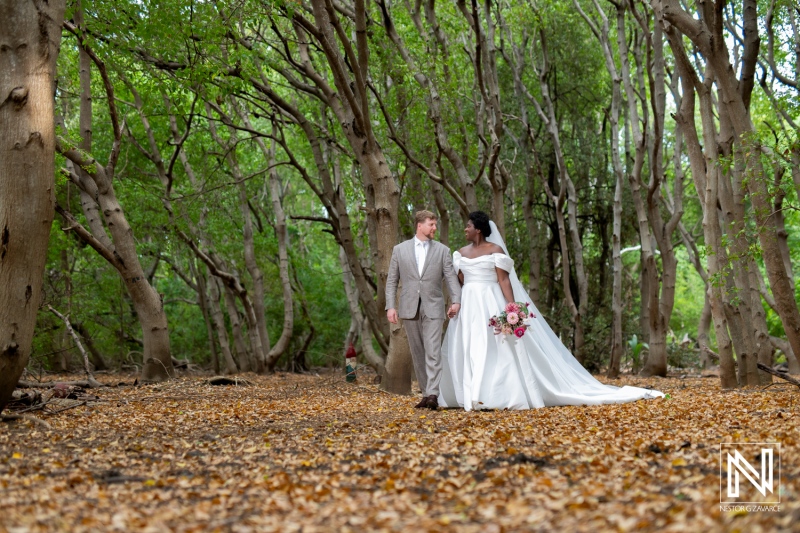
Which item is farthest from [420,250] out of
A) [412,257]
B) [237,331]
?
[237,331]

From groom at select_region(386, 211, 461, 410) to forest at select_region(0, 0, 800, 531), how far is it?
3.18ft

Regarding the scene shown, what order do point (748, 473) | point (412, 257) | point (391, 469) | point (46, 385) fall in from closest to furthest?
1. point (748, 473)
2. point (391, 469)
3. point (412, 257)
4. point (46, 385)

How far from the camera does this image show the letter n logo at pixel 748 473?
158 inches

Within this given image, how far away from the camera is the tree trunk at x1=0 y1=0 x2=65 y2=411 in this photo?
22.5 feet

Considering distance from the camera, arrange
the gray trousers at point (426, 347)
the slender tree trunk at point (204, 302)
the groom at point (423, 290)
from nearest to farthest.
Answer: the gray trousers at point (426, 347) → the groom at point (423, 290) → the slender tree trunk at point (204, 302)

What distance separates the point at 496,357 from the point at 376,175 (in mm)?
3469

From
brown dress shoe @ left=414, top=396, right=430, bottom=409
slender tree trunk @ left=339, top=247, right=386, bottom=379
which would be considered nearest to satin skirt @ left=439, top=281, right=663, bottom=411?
brown dress shoe @ left=414, top=396, right=430, bottom=409

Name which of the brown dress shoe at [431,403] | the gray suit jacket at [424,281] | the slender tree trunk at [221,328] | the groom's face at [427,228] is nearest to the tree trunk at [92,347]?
the slender tree trunk at [221,328]

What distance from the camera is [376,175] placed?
38.1 ft

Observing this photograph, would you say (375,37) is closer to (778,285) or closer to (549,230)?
(778,285)

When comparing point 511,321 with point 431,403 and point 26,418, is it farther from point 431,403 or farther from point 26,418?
point 26,418

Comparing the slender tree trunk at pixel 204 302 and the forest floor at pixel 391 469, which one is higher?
the slender tree trunk at pixel 204 302

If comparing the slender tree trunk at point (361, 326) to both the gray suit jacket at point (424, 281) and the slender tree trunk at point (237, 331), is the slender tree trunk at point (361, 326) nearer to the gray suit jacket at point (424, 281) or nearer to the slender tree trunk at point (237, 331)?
the slender tree trunk at point (237, 331)

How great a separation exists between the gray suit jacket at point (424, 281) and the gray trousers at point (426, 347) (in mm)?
97
